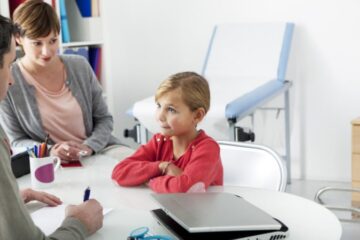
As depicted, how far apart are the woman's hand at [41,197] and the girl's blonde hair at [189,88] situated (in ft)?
1.35

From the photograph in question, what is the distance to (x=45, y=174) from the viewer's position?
5.04 ft

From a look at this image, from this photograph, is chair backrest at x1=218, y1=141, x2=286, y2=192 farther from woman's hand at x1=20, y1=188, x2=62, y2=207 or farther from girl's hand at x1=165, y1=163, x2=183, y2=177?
woman's hand at x1=20, y1=188, x2=62, y2=207

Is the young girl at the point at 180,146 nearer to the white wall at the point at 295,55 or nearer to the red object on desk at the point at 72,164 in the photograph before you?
the red object on desk at the point at 72,164

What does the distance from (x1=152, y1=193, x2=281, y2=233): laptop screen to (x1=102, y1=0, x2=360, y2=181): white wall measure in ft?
8.40

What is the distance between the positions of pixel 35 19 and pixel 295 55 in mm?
2126

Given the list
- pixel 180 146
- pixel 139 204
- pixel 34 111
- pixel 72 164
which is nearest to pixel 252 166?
pixel 180 146

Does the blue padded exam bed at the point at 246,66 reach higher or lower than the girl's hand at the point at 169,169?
higher

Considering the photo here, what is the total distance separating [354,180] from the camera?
10.5 ft

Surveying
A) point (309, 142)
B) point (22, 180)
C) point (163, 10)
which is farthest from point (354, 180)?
point (22, 180)

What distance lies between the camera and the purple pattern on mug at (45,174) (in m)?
1.53

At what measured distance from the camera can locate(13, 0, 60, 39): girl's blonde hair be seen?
1974 mm

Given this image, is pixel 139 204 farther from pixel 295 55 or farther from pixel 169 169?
pixel 295 55

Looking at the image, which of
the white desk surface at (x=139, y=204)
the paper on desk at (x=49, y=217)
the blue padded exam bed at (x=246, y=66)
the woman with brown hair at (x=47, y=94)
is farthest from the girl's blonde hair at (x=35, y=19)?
the blue padded exam bed at (x=246, y=66)

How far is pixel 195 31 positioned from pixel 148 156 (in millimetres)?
2437
